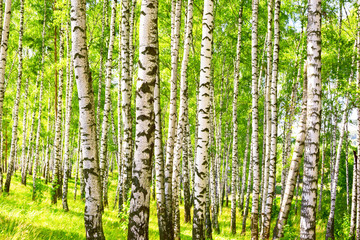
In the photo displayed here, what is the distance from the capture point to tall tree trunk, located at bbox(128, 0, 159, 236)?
360 cm

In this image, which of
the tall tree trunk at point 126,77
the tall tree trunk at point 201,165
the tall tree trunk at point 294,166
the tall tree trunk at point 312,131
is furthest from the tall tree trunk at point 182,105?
the tall tree trunk at point 312,131

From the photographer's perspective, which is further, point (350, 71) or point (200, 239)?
point (350, 71)

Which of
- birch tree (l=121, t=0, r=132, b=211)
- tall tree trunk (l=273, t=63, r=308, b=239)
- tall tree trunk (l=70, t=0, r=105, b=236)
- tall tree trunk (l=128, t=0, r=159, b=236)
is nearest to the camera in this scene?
tall tree trunk (l=128, t=0, r=159, b=236)

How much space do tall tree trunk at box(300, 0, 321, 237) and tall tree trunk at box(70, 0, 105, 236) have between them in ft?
10.7

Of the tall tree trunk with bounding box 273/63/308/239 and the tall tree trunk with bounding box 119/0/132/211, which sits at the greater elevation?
the tall tree trunk with bounding box 119/0/132/211

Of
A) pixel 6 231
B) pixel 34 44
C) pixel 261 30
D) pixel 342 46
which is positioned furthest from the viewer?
pixel 34 44

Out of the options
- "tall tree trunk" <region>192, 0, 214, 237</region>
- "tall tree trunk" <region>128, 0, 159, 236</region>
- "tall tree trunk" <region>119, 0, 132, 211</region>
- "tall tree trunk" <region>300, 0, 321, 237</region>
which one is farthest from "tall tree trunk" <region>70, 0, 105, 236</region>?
"tall tree trunk" <region>300, 0, 321, 237</region>

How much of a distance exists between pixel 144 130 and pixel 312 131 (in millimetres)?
2672

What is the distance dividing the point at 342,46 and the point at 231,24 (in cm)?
481

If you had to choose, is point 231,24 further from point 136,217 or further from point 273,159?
point 136,217

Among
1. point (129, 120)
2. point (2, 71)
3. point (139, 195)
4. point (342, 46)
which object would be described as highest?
point (342, 46)

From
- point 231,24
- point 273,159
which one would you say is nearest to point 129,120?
point 273,159

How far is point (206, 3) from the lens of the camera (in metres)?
5.66

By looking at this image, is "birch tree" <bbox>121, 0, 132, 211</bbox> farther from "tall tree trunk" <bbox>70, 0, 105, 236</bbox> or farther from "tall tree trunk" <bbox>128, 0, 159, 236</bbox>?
"tall tree trunk" <bbox>128, 0, 159, 236</bbox>
